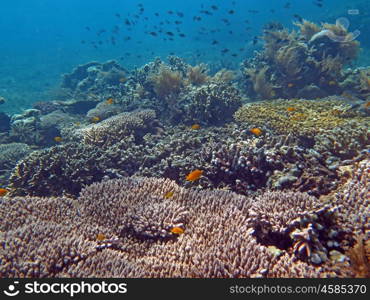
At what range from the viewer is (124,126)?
9.98 m

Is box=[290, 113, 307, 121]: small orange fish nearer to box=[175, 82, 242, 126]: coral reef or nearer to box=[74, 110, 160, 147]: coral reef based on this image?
box=[175, 82, 242, 126]: coral reef

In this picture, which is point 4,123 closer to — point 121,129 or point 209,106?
point 121,129

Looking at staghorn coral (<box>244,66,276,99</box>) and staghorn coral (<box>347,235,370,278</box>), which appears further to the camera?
staghorn coral (<box>244,66,276,99</box>)

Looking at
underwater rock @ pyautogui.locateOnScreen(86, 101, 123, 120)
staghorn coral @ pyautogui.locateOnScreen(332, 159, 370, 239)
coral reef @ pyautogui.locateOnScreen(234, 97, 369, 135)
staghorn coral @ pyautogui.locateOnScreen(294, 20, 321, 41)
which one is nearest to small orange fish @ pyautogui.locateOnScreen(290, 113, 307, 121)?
coral reef @ pyautogui.locateOnScreen(234, 97, 369, 135)

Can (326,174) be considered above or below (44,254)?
above

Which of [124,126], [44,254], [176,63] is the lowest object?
[44,254]

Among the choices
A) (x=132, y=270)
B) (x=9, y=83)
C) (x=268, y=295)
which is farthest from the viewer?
(x=9, y=83)

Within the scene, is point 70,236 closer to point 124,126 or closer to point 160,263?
point 160,263

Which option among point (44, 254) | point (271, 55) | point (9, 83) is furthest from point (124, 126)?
point (9, 83)

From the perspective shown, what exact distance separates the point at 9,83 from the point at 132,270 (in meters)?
35.3

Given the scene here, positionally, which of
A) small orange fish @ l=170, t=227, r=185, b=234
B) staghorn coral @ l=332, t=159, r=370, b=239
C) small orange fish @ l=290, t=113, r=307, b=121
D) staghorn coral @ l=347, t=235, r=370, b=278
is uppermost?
small orange fish @ l=290, t=113, r=307, b=121

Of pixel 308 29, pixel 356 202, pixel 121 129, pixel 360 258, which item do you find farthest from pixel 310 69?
pixel 360 258

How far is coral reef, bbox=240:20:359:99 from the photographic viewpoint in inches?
530

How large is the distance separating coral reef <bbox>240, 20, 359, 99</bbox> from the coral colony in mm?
1867
